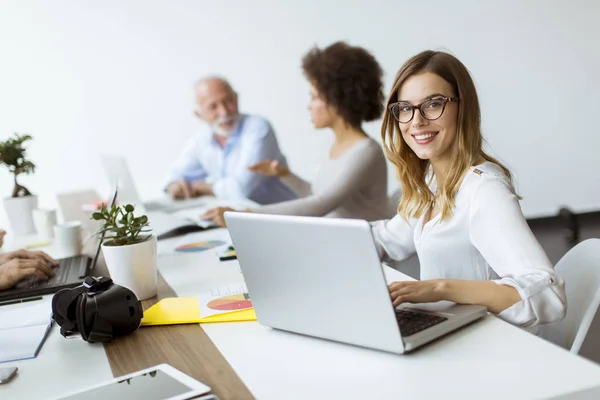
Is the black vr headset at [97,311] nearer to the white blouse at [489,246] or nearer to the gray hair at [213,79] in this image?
the white blouse at [489,246]

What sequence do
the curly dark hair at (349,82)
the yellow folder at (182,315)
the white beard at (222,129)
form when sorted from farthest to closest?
1. the white beard at (222,129)
2. the curly dark hair at (349,82)
3. the yellow folder at (182,315)

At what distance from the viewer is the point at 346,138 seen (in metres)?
3.00

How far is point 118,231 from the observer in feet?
5.14

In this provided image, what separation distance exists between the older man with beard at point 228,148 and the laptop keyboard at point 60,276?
2088 millimetres

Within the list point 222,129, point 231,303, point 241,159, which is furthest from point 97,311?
point 222,129

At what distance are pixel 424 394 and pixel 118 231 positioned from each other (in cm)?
87

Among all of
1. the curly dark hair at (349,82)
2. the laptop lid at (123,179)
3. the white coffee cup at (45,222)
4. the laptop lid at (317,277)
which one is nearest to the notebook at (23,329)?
the laptop lid at (317,277)

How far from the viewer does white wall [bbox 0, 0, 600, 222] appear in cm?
477

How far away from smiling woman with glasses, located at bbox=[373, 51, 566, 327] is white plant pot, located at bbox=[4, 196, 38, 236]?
62.7 inches

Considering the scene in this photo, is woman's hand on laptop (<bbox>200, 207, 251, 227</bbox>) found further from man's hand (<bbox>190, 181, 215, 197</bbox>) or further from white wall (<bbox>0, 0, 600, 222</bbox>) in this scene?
white wall (<bbox>0, 0, 600, 222</bbox>)

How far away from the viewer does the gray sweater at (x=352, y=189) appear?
2.83 meters

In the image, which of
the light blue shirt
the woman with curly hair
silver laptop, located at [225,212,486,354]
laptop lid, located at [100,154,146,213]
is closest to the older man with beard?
the light blue shirt

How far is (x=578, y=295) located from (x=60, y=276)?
131 centimetres

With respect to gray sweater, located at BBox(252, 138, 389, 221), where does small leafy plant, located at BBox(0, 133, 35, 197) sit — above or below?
above
